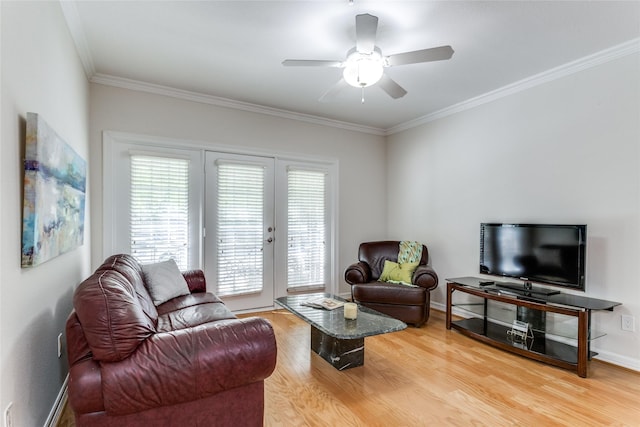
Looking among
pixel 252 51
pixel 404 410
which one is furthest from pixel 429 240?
pixel 252 51

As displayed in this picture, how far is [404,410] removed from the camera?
6.81 feet

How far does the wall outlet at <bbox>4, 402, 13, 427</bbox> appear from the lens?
1.29 meters

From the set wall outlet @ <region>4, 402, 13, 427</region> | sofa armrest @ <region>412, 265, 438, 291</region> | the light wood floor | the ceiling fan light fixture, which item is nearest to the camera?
wall outlet @ <region>4, 402, 13, 427</region>

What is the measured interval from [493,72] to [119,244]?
4.11 metres

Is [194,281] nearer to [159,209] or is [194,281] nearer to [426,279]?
[159,209]

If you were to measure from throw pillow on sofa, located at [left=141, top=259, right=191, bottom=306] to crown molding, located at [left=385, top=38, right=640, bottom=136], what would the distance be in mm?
3642

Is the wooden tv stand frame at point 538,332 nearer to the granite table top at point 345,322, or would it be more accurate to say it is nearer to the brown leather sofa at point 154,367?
the granite table top at point 345,322

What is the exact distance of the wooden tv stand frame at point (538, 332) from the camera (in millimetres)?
2496

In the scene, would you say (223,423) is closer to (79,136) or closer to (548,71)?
(79,136)

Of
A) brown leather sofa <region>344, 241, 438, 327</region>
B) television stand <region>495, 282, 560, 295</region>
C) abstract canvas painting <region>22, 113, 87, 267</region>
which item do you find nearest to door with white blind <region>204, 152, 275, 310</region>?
brown leather sofa <region>344, 241, 438, 327</region>

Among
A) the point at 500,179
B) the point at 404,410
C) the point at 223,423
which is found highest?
the point at 500,179

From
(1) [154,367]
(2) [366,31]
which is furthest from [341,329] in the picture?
(2) [366,31]

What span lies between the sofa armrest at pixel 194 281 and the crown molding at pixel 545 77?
349 centimetres

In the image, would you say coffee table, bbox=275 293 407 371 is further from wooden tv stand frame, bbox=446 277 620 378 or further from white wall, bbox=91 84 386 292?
white wall, bbox=91 84 386 292
